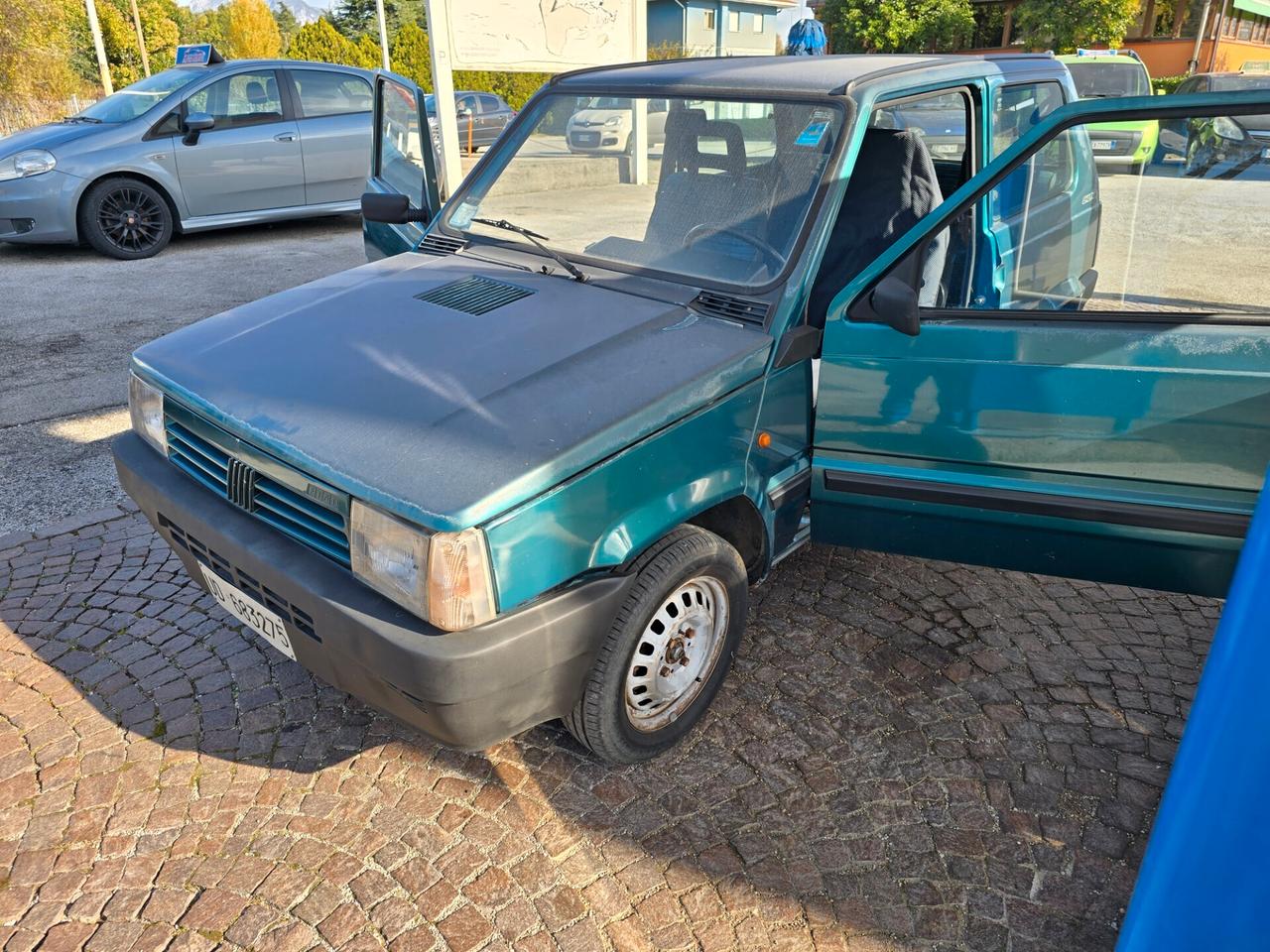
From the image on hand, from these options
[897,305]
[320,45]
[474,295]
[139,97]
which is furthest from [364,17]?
[897,305]

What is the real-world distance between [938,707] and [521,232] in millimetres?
2254

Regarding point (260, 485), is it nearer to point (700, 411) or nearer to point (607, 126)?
point (700, 411)

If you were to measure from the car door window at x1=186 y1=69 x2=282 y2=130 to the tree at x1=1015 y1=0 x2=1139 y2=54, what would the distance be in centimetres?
3179

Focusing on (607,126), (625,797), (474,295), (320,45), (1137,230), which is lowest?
(625,797)

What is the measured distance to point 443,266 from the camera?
11.5 feet

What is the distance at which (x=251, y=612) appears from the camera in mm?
2652

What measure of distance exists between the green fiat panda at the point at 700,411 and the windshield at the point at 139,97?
7.60 meters

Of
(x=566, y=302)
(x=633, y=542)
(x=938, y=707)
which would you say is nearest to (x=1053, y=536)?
(x=938, y=707)

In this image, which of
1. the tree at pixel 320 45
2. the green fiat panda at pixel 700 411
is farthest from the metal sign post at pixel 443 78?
the tree at pixel 320 45

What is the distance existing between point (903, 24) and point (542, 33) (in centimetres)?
3486

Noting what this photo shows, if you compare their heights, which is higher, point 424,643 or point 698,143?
point 698,143

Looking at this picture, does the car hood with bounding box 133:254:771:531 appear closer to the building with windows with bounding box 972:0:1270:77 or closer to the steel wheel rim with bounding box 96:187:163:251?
the steel wheel rim with bounding box 96:187:163:251

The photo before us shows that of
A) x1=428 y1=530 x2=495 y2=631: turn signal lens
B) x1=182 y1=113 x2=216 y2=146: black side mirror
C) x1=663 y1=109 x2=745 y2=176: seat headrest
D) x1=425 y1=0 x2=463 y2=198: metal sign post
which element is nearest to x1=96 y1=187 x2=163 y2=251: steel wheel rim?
x1=182 y1=113 x2=216 y2=146: black side mirror

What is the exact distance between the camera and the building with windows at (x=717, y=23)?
154 feet
